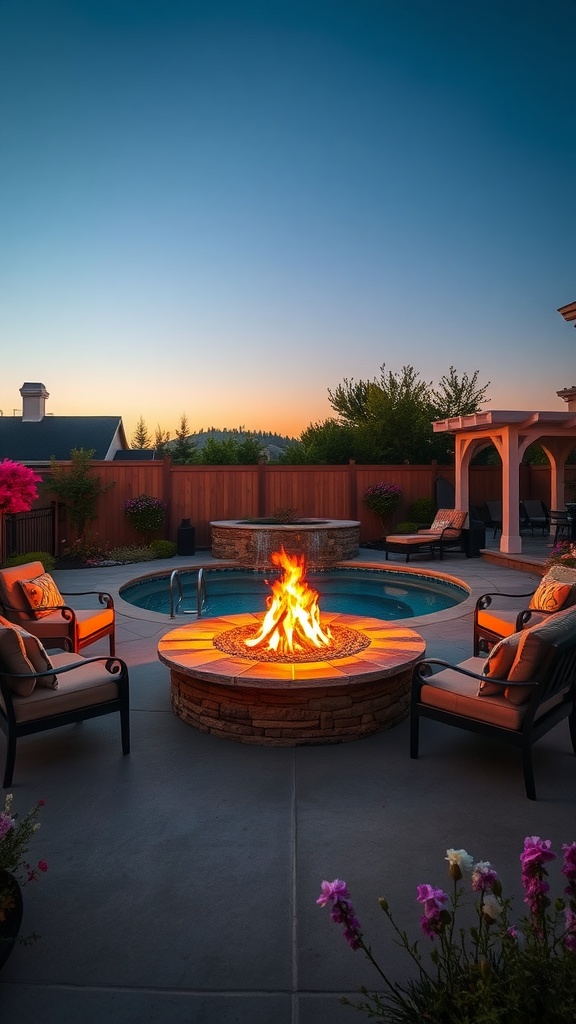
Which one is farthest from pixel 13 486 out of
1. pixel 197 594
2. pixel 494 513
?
pixel 494 513

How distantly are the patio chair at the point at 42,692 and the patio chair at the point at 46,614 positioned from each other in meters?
1.56

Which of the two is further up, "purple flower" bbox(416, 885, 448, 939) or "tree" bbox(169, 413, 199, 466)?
"tree" bbox(169, 413, 199, 466)

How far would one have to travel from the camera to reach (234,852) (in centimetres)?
265

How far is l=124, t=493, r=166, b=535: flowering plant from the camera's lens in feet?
45.7

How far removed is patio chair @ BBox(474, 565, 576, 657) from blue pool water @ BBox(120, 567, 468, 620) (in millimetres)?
3607

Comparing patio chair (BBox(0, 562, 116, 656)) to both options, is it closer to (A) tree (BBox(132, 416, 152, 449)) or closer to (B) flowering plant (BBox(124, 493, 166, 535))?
(B) flowering plant (BBox(124, 493, 166, 535))

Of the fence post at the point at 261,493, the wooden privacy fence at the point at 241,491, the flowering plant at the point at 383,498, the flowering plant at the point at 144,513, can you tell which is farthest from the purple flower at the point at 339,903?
the flowering plant at the point at 383,498

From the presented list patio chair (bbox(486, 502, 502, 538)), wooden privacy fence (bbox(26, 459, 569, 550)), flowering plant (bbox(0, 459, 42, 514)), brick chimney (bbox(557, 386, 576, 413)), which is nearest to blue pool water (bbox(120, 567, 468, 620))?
flowering plant (bbox(0, 459, 42, 514))

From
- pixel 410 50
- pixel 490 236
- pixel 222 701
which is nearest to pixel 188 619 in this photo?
pixel 222 701

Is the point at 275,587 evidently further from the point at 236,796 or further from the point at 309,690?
the point at 236,796

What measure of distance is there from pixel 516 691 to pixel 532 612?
1730 mm

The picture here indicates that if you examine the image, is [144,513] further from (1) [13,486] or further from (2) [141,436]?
(2) [141,436]

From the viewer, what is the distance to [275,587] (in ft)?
16.4

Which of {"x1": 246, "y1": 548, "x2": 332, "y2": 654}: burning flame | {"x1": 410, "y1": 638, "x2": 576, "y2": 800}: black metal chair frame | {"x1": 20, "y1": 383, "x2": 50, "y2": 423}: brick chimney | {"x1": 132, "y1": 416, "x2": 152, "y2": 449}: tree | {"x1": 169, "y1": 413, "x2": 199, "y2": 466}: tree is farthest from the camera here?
{"x1": 132, "y1": 416, "x2": 152, "y2": 449}: tree
